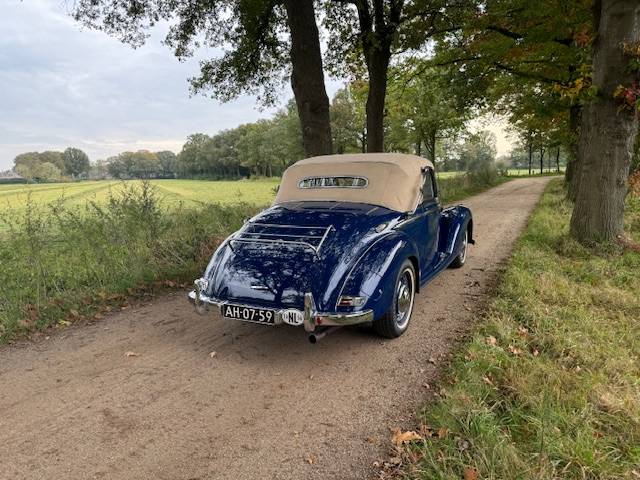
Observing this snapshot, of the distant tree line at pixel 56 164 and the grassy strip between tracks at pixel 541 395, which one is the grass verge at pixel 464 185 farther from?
the distant tree line at pixel 56 164

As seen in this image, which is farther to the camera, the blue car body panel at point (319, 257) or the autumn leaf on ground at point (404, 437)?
the blue car body panel at point (319, 257)

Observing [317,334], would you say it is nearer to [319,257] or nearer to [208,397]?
[319,257]

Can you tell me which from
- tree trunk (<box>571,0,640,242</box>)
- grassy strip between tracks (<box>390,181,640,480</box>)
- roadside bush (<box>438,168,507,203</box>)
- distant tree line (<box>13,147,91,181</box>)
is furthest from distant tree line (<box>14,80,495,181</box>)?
tree trunk (<box>571,0,640,242</box>)

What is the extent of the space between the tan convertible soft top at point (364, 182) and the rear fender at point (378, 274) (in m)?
0.82

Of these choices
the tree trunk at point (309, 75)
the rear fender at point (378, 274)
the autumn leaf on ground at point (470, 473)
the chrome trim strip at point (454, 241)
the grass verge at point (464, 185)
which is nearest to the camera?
the autumn leaf on ground at point (470, 473)

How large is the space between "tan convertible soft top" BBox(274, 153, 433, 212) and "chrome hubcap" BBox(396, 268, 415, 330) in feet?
2.64

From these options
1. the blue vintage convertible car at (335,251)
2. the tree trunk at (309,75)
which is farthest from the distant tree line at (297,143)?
the blue vintage convertible car at (335,251)

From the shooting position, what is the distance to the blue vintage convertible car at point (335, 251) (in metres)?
3.54

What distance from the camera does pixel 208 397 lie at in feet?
10.6

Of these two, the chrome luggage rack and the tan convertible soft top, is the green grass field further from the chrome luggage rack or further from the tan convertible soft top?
the chrome luggage rack

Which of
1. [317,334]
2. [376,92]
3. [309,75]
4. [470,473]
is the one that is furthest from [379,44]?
[470,473]

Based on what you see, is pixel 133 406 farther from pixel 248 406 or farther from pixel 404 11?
pixel 404 11

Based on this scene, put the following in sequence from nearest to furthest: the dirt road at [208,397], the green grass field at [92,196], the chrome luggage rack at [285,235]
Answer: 1. the dirt road at [208,397]
2. the chrome luggage rack at [285,235]
3. the green grass field at [92,196]

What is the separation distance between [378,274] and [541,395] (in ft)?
5.03
